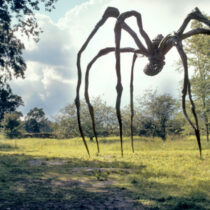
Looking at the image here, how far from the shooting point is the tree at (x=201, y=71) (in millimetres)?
20078

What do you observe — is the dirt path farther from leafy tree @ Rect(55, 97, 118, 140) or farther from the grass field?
leafy tree @ Rect(55, 97, 118, 140)

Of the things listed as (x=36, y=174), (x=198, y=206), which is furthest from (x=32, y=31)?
(x=198, y=206)

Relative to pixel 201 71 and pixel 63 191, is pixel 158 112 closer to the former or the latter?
pixel 201 71

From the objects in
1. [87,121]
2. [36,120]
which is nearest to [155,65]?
[87,121]

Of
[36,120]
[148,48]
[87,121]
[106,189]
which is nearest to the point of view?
[148,48]

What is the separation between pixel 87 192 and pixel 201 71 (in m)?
17.5

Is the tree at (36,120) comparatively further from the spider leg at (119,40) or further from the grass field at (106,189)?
the spider leg at (119,40)

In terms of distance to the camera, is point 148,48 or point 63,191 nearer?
point 148,48

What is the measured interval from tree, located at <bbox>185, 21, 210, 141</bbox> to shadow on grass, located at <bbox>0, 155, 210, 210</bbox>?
43.3 feet

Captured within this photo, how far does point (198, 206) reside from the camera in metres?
5.22

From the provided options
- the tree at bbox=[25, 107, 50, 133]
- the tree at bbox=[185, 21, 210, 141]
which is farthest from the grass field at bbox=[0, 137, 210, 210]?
the tree at bbox=[25, 107, 50, 133]

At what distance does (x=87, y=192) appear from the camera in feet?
21.2

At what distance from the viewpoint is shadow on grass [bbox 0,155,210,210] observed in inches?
212

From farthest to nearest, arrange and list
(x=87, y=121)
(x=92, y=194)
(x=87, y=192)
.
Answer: (x=87, y=121) → (x=87, y=192) → (x=92, y=194)
